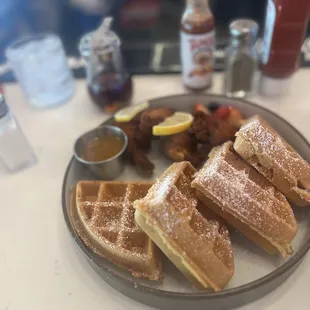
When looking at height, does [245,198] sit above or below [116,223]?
above

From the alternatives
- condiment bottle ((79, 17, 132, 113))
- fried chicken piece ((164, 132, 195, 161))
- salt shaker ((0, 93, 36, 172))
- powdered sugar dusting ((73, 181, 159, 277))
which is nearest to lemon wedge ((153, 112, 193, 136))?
fried chicken piece ((164, 132, 195, 161))

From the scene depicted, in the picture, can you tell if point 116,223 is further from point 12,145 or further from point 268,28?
point 268,28

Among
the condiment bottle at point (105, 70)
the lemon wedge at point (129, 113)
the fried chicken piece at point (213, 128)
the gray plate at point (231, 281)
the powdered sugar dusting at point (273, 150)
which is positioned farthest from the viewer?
the condiment bottle at point (105, 70)

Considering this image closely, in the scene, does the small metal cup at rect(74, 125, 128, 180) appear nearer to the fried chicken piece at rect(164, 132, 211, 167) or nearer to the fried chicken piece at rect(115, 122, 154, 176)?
the fried chicken piece at rect(115, 122, 154, 176)

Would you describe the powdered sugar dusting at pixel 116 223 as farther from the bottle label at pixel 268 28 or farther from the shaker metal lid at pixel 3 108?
the bottle label at pixel 268 28

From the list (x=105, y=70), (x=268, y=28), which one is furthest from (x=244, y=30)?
(x=105, y=70)

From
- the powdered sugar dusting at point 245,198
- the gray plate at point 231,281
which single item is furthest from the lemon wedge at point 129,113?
the powdered sugar dusting at point 245,198
